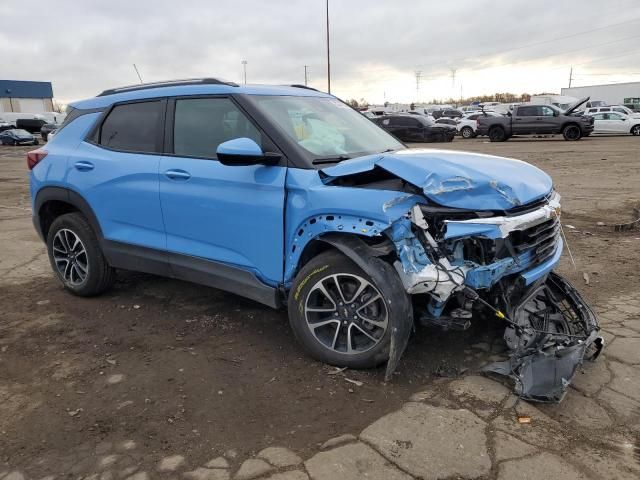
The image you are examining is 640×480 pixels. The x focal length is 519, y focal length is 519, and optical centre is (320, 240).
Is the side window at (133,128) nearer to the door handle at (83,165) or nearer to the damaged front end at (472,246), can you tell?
the door handle at (83,165)

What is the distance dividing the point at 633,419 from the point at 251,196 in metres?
2.57

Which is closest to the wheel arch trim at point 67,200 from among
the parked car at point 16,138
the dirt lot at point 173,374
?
the dirt lot at point 173,374

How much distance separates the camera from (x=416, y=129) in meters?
26.0

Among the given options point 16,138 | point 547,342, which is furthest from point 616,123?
point 16,138

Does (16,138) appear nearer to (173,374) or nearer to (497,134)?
(497,134)

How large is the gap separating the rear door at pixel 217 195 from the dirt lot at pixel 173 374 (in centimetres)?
62

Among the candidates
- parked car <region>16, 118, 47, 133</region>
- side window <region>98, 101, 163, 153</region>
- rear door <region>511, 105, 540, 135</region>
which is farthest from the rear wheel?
parked car <region>16, 118, 47, 133</region>

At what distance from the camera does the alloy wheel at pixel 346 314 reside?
3.16 metres

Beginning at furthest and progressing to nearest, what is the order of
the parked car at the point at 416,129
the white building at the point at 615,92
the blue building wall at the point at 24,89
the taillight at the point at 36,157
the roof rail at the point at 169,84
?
1. the blue building wall at the point at 24,89
2. the white building at the point at 615,92
3. the parked car at the point at 416,129
4. the taillight at the point at 36,157
5. the roof rail at the point at 169,84

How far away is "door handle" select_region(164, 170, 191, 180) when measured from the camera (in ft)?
12.4

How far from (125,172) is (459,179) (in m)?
2.64

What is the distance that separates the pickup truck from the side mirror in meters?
24.3

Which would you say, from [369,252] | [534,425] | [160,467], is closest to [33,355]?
[160,467]

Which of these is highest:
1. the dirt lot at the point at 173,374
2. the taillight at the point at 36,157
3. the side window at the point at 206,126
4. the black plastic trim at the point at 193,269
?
the side window at the point at 206,126
